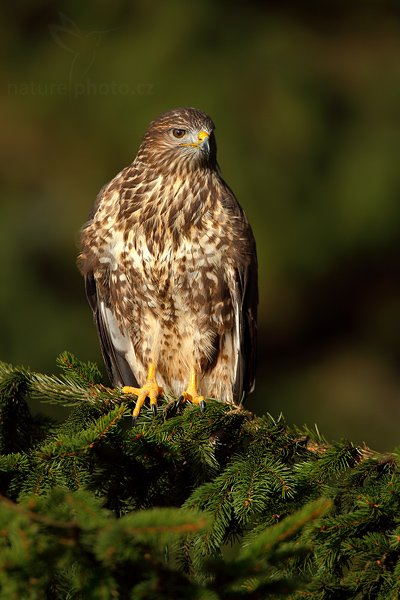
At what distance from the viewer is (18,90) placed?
8445 millimetres

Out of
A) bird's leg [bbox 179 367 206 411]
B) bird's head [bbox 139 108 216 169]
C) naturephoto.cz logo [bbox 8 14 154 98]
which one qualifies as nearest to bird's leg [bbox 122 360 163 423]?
bird's leg [bbox 179 367 206 411]

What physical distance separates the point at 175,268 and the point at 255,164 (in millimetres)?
4400

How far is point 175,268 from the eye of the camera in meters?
3.75

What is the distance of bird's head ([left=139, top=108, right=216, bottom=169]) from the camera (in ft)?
13.1

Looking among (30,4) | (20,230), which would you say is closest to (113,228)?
(20,230)

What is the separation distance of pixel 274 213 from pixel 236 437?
529 cm

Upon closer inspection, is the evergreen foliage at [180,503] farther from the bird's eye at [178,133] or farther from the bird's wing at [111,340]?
the bird's eye at [178,133]

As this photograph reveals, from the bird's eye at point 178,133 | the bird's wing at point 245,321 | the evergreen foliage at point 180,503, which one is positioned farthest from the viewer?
the bird's eye at point 178,133

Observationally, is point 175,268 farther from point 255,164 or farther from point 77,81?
point 77,81

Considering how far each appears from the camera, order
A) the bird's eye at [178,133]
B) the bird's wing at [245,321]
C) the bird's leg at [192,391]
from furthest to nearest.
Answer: the bird's eye at [178,133], the bird's wing at [245,321], the bird's leg at [192,391]

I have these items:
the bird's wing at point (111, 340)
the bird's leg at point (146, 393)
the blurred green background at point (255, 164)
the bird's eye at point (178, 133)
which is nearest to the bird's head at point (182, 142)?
the bird's eye at point (178, 133)

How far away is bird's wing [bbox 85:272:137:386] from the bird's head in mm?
656

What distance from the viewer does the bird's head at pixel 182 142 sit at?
3.99m

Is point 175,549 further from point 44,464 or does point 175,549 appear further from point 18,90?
point 18,90
